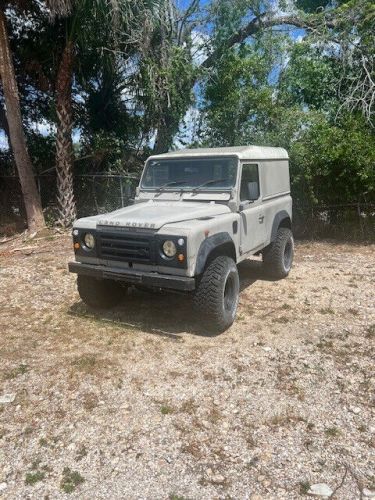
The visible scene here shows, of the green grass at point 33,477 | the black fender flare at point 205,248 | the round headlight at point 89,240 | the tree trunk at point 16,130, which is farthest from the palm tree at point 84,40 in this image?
the green grass at point 33,477

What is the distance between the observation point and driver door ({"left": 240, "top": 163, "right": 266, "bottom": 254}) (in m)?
5.11

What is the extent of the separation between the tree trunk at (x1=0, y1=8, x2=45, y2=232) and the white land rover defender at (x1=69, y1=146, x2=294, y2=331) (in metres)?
6.22

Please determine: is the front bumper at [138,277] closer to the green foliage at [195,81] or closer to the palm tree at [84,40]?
the green foliage at [195,81]

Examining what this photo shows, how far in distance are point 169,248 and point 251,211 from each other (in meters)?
1.66

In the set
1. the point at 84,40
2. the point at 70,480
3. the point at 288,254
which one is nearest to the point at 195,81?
the point at 84,40

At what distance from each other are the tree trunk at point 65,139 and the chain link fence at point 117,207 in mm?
678

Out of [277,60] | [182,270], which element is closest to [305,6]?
[277,60]

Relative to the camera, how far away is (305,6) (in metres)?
16.9

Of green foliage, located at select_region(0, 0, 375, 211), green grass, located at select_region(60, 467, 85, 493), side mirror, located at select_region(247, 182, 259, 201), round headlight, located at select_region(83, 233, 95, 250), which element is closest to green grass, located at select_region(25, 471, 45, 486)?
green grass, located at select_region(60, 467, 85, 493)

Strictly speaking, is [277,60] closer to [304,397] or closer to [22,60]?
[22,60]

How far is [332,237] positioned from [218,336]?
6.04 m

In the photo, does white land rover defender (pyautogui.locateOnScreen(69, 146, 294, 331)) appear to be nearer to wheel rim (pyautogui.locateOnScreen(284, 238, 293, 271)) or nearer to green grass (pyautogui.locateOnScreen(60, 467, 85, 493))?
wheel rim (pyautogui.locateOnScreen(284, 238, 293, 271))

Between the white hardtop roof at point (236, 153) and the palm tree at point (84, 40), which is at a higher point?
the palm tree at point (84, 40)

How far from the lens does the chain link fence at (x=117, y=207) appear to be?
9.25 meters
